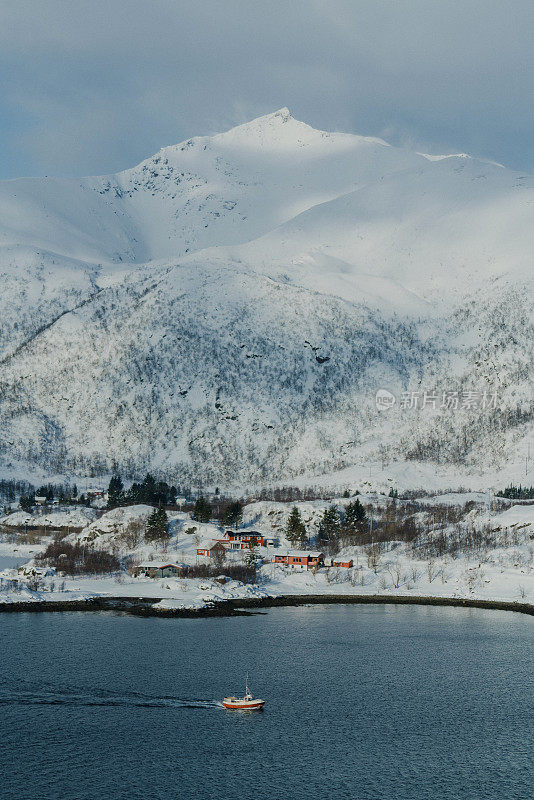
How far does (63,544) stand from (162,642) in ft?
243

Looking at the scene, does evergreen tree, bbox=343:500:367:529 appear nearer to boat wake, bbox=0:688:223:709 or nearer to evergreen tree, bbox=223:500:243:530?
evergreen tree, bbox=223:500:243:530

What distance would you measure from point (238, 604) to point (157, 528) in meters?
44.9

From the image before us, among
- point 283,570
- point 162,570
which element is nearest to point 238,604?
point 162,570

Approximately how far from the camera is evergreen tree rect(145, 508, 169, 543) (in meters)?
165

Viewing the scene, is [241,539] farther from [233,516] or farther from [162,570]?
[162,570]

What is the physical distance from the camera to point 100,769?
57.8m

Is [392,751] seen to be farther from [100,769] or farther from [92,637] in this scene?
[92,637]

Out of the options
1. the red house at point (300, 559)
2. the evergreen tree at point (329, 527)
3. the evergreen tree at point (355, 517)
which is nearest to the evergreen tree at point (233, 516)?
the evergreen tree at point (329, 527)

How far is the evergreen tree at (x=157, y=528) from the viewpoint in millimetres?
165125

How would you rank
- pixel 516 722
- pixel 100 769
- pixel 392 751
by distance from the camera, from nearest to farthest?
1. pixel 100 769
2. pixel 392 751
3. pixel 516 722

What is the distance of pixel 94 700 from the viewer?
2849 inches

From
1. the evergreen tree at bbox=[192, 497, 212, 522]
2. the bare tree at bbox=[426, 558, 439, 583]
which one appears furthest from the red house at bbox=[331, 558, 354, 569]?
the evergreen tree at bbox=[192, 497, 212, 522]

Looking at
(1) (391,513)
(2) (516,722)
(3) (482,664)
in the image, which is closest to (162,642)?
(3) (482,664)

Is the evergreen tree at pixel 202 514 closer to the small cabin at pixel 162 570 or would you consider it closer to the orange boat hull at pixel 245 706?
the small cabin at pixel 162 570
